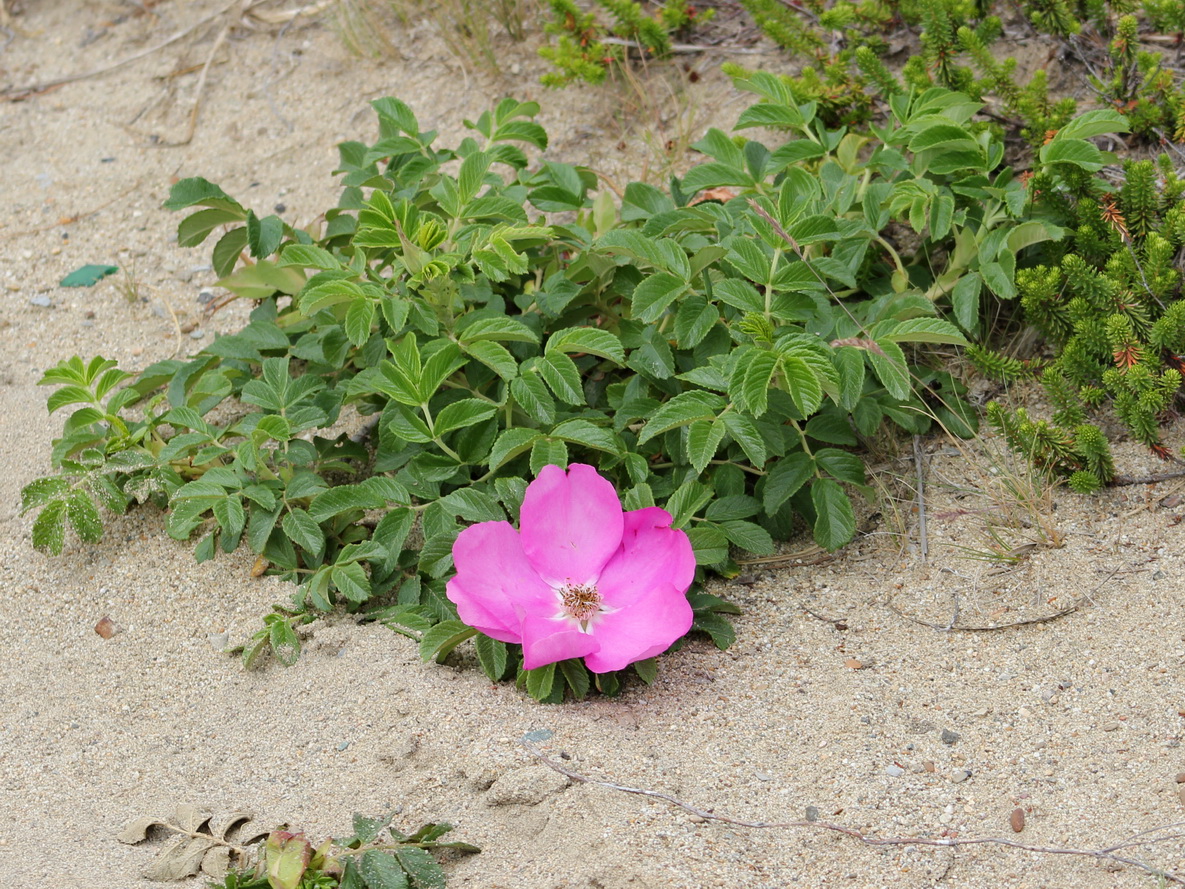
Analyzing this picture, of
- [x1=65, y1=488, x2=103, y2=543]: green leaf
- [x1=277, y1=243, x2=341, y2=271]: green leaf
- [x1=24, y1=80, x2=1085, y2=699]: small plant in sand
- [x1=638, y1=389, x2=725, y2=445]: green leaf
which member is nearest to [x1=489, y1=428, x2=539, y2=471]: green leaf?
[x1=24, y1=80, x2=1085, y2=699]: small plant in sand

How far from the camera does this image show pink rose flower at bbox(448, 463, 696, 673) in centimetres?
192

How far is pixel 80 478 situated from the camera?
246cm

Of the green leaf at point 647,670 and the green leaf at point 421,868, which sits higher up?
the green leaf at point 421,868

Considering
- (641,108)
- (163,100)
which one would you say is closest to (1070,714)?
(641,108)

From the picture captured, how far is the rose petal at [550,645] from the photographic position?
1807mm

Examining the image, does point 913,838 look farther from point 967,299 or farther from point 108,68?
point 108,68

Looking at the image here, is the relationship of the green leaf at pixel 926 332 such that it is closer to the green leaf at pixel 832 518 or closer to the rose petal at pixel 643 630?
the green leaf at pixel 832 518

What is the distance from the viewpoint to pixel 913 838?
5.39 ft

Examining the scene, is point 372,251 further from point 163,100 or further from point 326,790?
point 163,100

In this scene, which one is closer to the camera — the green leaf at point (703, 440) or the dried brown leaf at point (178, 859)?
the dried brown leaf at point (178, 859)

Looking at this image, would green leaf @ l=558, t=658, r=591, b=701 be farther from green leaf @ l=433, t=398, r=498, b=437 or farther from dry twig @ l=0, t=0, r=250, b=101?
dry twig @ l=0, t=0, r=250, b=101

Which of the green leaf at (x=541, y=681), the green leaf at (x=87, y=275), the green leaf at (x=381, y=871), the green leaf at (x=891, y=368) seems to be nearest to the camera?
the green leaf at (x=381, y=871)

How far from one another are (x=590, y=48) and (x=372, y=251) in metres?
1.39

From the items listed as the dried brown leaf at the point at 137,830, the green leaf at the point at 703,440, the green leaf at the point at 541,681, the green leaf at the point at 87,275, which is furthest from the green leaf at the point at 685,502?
the green leaf at the point at 87,275
